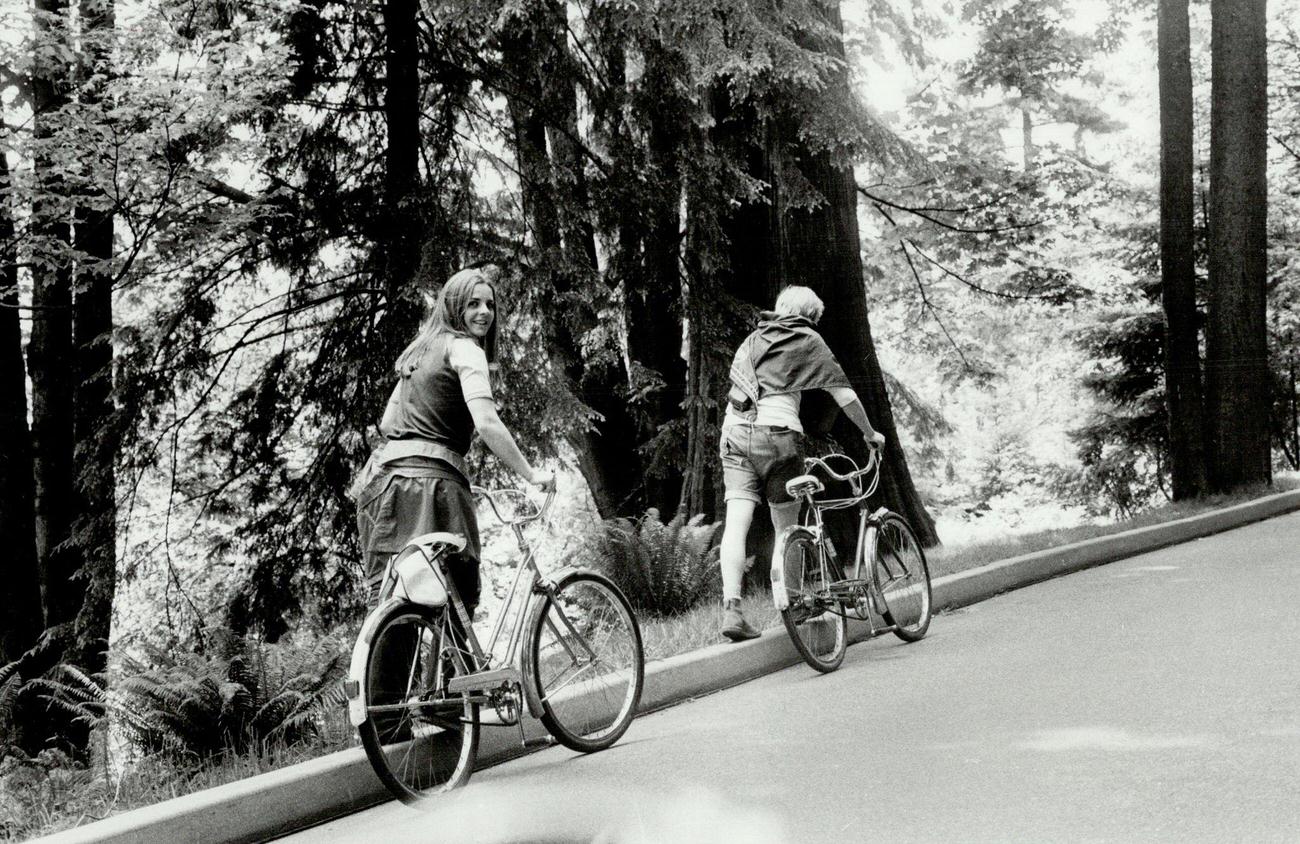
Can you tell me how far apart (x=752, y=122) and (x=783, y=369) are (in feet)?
14.5

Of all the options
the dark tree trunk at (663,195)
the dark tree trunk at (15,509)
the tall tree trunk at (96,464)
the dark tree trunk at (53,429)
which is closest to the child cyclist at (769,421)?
the dark tree trunk at (663,195)

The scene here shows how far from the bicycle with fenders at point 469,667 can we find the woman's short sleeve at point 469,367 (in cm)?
54

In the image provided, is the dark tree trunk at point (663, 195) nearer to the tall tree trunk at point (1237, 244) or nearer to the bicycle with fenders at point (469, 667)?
the bicycle with fenders at point (469, 667)

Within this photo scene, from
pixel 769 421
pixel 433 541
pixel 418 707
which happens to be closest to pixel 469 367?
pixel 433 541

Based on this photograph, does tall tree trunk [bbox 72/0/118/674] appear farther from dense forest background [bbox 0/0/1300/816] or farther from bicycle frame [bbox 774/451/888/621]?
bicycle frame [bbox 774/451/888/621]

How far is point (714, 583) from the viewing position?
894cm

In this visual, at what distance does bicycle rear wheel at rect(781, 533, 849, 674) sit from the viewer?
671cm

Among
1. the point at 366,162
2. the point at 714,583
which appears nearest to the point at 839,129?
the point at 714,583

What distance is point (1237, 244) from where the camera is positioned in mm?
16078

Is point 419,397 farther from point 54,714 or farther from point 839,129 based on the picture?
point 54,714

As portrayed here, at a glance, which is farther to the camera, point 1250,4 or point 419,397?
point 1250,4

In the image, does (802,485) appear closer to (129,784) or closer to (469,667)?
(469,667)

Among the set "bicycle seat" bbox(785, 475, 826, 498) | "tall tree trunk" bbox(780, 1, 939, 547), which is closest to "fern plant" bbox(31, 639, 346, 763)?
"bicycle seat" bbox(785, 475, 826, 498)

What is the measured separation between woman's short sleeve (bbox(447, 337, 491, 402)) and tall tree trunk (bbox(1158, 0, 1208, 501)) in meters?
12.7
